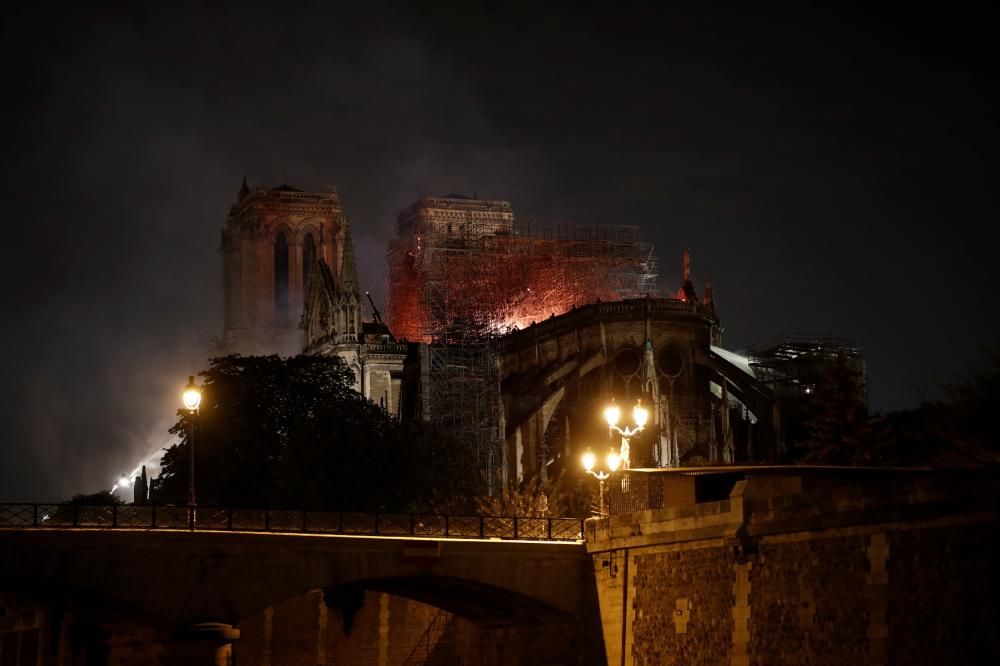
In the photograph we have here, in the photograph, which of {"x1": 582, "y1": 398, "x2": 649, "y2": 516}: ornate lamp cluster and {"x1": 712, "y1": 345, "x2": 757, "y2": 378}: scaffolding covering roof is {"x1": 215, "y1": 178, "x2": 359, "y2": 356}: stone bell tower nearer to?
{"x1": 712, "y1": 345, "x2": 757, "y2": 378}: scaffolding covering roof

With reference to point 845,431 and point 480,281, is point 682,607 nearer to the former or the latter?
point 845,431

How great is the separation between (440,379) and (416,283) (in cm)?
2267

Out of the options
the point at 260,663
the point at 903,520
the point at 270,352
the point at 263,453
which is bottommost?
the point at 260,663

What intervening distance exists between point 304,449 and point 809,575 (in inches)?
1316

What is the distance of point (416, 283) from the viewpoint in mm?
100188

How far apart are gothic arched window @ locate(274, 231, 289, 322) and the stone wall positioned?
81.6 m

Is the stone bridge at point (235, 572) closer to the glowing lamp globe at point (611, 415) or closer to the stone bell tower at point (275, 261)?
the glowing lamp globe at point (611, 415)

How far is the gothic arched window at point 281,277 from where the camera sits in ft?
395

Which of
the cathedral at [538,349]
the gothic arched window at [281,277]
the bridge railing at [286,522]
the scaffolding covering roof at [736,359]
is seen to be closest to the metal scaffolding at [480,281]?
the cathedral at [538,349]

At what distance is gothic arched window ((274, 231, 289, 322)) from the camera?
395 feet

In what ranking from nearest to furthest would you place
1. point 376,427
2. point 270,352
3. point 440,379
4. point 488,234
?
point 376,427 → point 440,379 → point 488,234 → point 270,352

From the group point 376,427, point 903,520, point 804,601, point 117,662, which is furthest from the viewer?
point 376,427

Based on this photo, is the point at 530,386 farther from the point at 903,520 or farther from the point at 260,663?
the point at 903,520

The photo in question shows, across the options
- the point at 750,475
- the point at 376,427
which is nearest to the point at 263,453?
the point at 376,427
